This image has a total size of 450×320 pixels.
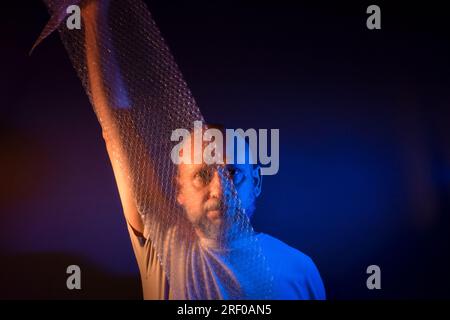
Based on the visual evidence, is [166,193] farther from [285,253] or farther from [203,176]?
[285,253]

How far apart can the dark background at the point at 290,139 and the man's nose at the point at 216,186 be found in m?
0.32

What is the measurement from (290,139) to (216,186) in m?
0.46

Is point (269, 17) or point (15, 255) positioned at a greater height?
point (269, 17)

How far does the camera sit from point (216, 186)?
5.43 ft

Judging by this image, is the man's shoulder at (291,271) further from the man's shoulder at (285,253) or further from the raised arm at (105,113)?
the raised arm at (105,113)

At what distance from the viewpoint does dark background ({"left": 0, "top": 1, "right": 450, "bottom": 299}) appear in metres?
1.90

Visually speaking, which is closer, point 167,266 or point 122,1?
Answer: point 167,266

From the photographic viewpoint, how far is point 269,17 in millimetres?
2012

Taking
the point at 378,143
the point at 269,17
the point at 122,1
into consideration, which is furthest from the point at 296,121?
the point at 122,1

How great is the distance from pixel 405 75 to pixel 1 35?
181 cm

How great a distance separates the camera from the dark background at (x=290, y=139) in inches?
75.0
